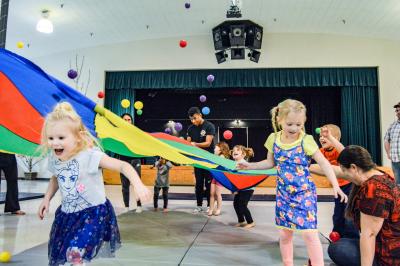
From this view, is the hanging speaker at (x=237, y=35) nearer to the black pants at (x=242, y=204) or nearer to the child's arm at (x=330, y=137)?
the black pants at (x=242, y=204)

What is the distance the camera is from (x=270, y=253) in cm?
208

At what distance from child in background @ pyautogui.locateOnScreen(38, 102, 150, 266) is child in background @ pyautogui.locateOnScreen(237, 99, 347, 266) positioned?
0.79 meters

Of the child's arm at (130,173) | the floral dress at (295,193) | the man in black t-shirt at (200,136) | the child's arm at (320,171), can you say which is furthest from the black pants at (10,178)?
the child's arm at (320,171)

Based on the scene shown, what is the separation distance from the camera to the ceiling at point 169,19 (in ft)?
20.8

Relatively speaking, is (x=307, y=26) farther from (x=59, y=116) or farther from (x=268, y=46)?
(x=59, y=116)

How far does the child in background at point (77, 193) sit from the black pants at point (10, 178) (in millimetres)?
2307

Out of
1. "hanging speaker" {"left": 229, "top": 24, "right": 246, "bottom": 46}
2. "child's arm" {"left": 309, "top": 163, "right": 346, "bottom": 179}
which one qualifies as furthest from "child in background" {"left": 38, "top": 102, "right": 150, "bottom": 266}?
"hanging speaker" {"left": 229, "top": 24, "right": 246, "bottom": 46}

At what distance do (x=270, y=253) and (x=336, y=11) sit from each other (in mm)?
5984

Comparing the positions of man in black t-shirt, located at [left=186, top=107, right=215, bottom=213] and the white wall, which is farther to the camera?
the white wall

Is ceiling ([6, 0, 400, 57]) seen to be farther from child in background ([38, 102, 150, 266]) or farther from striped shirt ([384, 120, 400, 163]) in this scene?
child in background ([38, 102, 150, 266])

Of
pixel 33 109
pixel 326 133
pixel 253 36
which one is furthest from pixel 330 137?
pixel 253 36

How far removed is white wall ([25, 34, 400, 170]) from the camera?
793cm

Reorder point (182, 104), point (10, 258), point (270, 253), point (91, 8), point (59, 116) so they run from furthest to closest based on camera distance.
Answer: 1. point (182, 104)
2. point (91, 8)
3. point (270, 253)
4. point (10, 258)
5. point (59, 116)

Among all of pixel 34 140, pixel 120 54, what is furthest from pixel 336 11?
pixel 34 140
